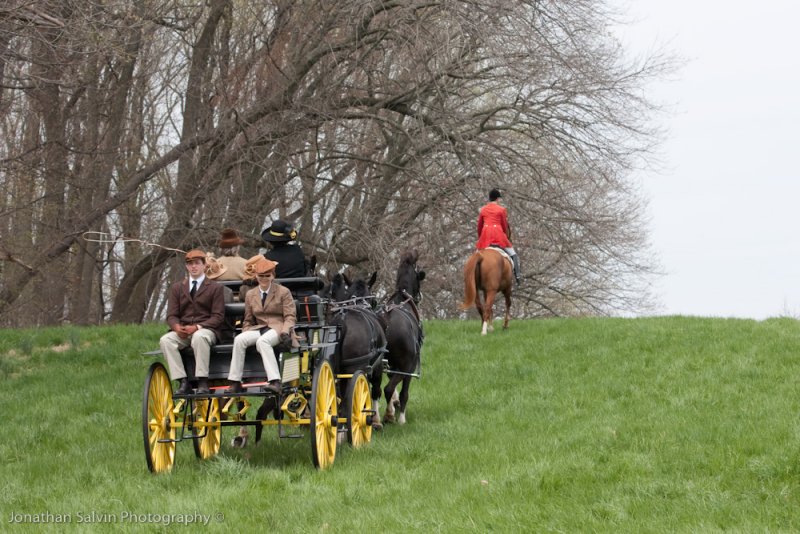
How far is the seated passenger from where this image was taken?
334 inches

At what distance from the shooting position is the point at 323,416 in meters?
8.71

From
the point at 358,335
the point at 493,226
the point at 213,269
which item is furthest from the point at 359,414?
the point at 493,226

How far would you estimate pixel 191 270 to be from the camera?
8984 millimetres

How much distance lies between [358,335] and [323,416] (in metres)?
1.66

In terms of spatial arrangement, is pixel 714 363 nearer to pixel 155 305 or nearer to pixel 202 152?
pixel 202 152

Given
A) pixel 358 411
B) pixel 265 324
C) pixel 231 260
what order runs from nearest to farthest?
pixel 265 324 → pixel 358 411 → pixel 231 260

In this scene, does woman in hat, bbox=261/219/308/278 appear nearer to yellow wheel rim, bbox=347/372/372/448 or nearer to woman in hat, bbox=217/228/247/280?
woman in hat, bbox=217/228/247/280

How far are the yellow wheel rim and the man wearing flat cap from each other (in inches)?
60.7

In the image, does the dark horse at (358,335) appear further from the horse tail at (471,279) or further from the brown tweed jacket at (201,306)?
the horse tail at (471,279)

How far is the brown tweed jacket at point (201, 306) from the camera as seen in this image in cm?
887

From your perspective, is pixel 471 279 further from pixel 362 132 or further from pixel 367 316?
pixel 367 316

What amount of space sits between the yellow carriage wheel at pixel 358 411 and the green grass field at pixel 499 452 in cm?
18

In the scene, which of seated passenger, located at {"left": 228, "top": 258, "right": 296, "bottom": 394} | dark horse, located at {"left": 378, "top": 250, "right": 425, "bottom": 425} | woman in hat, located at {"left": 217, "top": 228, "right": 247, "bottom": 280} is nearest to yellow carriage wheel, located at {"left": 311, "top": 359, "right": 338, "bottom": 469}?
seated passenger, located at {"left": 228, "top": 258, "right": 296, "bottom": 394}

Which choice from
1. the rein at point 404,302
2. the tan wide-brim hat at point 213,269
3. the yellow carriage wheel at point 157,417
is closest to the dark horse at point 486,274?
the rein at point 404,302
